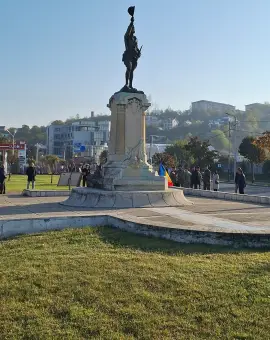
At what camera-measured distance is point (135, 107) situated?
15109mm

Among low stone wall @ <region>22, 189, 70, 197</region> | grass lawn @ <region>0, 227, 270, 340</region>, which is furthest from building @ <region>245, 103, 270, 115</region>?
grass lawn @ <region>0, 227, 270, 340</region>

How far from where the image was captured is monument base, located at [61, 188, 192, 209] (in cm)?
1270

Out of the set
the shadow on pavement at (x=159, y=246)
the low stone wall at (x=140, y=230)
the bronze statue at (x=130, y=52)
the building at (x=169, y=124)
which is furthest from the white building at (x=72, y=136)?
the shadow on pavement at (x=159, y=246)

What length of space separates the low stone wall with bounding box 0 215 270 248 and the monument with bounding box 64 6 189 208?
3.76 m

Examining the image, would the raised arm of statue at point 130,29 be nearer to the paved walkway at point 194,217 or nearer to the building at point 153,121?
the paved walkway at point 194,217

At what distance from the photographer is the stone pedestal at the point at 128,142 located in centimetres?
1455

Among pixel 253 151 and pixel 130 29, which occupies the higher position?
pixel 130 29

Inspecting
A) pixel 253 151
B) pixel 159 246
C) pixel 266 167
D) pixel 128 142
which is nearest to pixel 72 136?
pixel 266 167

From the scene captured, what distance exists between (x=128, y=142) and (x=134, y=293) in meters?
9.99

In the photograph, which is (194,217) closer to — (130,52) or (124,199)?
(124,199)

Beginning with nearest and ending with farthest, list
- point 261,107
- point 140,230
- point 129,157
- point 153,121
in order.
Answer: point 140,230, point 129,157, point 153,121, point 261,107

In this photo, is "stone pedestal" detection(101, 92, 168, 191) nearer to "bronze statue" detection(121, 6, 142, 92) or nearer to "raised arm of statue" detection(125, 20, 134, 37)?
"bronze statue" detection(121, 6, 142, 92)

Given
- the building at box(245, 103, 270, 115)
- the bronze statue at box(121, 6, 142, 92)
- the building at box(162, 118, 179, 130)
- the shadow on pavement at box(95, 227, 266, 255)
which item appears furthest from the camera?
the building at box(245, 103, 270, 115)

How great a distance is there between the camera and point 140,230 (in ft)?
27.5
